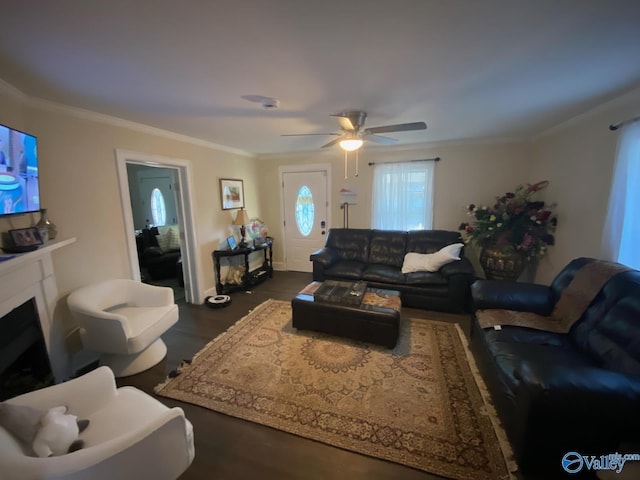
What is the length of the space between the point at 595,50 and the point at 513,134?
2497mm

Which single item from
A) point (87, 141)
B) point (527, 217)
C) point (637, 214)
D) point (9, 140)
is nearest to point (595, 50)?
point (637, 214)

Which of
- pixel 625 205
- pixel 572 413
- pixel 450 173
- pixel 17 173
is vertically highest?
pixel 450 173

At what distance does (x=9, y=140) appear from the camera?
156 centimetres

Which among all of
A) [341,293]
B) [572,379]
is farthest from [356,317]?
[572,379]

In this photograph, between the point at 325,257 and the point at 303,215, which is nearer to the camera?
the point at 325,257

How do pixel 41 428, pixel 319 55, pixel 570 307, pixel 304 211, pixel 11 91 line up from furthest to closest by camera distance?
pixel 304 211, pixel 570 307, pixel 11 91, pixel 319 55, pixel 41 428

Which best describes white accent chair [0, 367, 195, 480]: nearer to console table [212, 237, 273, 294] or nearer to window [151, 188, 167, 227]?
console table [212, 237, 273, 294]

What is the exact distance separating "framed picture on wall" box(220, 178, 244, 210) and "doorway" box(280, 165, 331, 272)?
2.92 ft

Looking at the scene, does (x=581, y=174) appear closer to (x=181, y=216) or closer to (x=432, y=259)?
(x=432, y=259)

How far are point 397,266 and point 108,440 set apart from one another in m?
3.61

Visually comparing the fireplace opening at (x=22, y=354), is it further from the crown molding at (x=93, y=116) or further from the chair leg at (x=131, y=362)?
the crown molding at (x=93, y=116)

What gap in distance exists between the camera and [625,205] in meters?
2.12

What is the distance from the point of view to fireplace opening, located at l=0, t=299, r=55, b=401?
163 cm

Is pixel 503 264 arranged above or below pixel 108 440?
above
